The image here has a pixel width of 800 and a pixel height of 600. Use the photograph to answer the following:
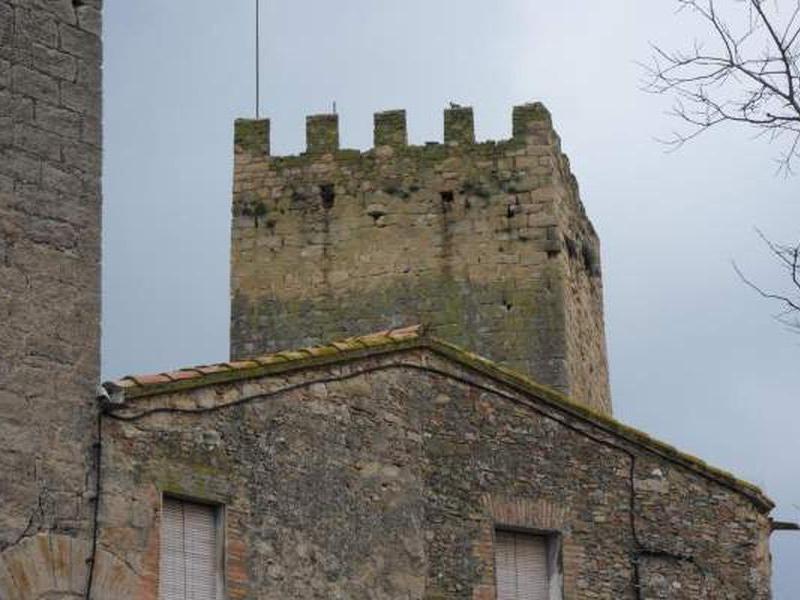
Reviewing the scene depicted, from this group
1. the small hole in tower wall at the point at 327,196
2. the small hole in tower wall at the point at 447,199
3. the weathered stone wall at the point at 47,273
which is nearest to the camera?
the weathered stone wall at the point at 47,273

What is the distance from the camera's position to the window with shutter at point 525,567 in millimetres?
16672

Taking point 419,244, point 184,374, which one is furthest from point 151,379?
point 419,244

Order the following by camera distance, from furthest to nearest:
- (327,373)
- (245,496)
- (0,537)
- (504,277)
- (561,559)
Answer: (504,277) < (561,559) < (327,373) < (245,496) < (0,537)

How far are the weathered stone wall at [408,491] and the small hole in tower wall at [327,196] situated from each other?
348 inches

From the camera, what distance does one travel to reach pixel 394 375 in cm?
1634

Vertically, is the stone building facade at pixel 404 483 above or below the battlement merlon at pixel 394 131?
below

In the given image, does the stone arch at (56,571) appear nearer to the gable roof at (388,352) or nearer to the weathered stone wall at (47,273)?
the weathered stone wall at (47,273)

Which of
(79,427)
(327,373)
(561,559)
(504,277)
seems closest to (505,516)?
(561,559)

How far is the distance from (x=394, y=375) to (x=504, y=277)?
8.81 m

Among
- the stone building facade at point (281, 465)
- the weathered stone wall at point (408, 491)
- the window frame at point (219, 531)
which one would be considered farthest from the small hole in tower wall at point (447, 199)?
the window frame at point (219, 531)

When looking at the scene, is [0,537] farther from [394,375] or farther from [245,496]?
[394,375]

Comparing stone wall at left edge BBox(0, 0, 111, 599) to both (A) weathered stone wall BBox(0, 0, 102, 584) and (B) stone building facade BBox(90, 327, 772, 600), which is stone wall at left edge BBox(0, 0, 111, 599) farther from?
(B) stone building facade BBox(90, 327, 772, 600)

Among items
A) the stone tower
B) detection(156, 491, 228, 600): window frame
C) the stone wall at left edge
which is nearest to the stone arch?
the stone wall at left edge

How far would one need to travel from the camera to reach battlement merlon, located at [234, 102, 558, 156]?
84.5ft
